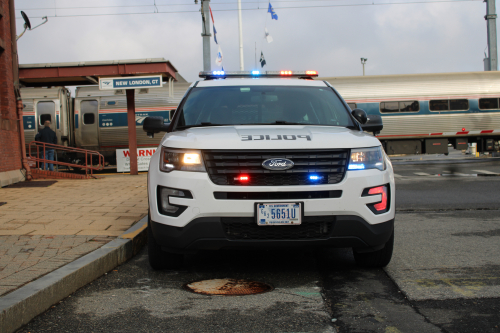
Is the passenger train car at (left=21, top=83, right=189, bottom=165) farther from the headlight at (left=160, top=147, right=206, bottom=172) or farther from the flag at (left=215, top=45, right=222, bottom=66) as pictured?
the headlight at (left=160, top=147, right=206, bottom=172)

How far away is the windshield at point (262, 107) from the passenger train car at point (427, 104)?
676 inches

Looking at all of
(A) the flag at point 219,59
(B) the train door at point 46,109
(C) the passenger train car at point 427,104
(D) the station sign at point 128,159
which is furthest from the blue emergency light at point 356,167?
(A) the flag at point 219,59

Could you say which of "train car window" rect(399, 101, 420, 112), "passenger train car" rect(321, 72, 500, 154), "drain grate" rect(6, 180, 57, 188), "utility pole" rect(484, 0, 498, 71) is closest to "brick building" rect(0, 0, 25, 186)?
"drain grate" rect(6, 180, 57, 188)

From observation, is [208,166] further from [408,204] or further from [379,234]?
[408,204]

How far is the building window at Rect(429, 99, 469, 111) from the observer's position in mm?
22597

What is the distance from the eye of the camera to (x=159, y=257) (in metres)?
4.62

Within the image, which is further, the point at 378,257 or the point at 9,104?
the point at 9,104

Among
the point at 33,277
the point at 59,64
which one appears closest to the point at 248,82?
the point at 33,277

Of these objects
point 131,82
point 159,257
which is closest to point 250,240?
point 159,257

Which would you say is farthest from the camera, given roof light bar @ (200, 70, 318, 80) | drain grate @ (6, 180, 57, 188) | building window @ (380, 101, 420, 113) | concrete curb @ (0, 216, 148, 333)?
building window @ (380, 101, 420, 113)

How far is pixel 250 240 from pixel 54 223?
346 centimetres

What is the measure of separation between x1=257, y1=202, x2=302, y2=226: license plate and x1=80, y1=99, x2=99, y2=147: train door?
19.4 m

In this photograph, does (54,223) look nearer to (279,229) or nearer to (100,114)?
(279,229)

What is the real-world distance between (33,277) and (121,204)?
15.2 ft
